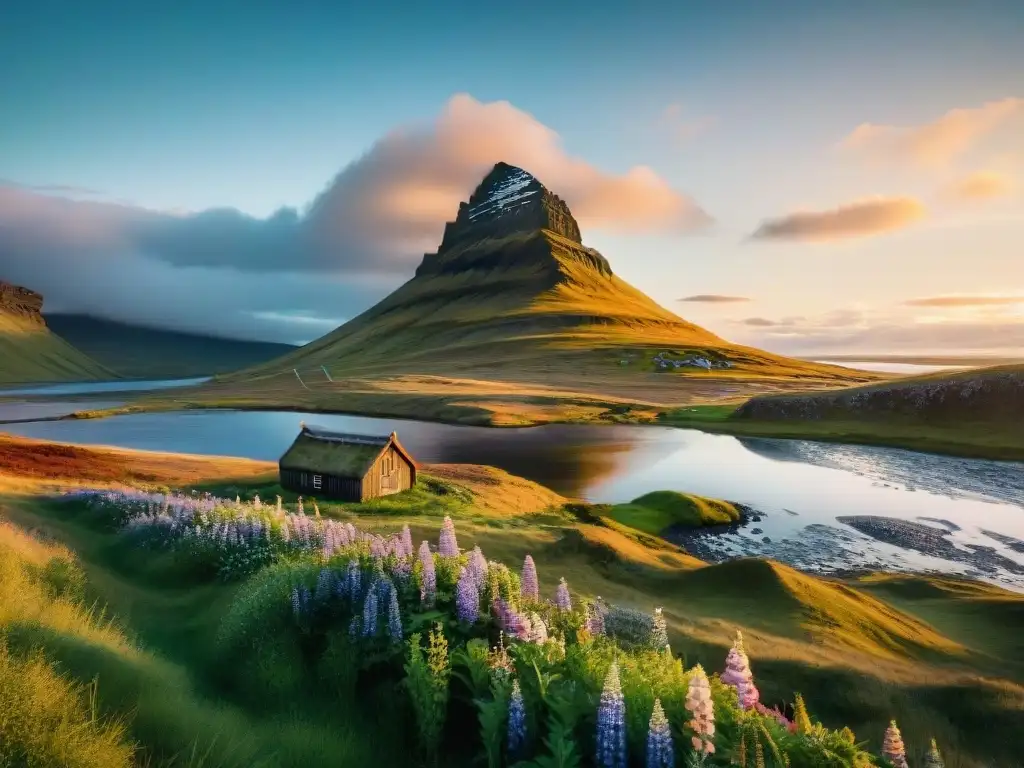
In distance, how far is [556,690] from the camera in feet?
26.0

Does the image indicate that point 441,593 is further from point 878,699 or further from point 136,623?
point 878,699

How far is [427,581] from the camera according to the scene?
1101 cm

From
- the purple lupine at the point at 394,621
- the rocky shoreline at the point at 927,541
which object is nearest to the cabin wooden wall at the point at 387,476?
the purple lupine at the point at 394,621

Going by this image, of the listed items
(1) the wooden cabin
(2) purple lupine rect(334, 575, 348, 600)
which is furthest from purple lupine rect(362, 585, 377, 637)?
(1) the wooden cabin

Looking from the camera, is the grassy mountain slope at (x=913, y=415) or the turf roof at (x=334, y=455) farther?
the grassy mountain slope at (x=913, y=415)

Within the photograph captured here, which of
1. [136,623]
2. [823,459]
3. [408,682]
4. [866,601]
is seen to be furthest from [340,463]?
[823,459]

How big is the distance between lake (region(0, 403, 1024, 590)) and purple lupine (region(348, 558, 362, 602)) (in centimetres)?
3376

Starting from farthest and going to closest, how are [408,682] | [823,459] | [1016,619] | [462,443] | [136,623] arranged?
[462,443]
[823,459]
[1016,619]
[136,623]
[408,682]

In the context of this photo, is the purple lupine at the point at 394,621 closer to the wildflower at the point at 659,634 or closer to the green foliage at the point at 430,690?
the green foliage at the point at 430,690

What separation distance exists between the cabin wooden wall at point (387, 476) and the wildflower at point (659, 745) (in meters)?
35.0

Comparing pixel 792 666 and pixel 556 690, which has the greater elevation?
pixel 556 690

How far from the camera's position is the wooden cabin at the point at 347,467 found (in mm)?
40250

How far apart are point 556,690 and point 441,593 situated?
3.73 metres

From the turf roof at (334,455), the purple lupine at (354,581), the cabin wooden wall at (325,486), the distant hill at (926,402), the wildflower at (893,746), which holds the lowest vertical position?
the cabin wooden wall at (325,486)
